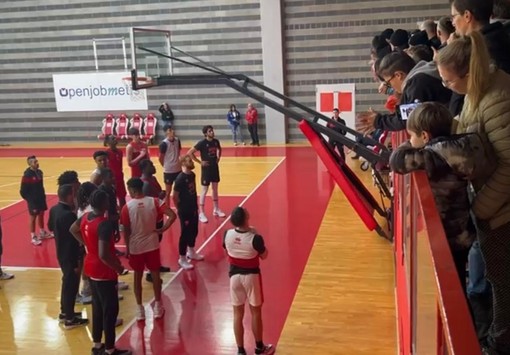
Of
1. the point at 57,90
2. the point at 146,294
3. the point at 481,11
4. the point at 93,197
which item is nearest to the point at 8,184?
the point at 57,90

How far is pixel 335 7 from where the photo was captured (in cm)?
1917

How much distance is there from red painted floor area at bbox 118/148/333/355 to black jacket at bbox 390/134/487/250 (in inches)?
147

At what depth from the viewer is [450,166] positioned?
8.16 feet

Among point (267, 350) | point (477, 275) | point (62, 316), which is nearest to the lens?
point (477, 275)

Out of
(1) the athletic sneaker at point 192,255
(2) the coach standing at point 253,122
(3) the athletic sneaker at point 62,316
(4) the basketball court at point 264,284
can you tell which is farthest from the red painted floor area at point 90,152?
(3) the athletic sneaker at point 62,316

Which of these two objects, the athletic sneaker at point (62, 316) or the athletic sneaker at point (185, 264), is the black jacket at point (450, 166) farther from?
the athletic sneaker at point (185, 264)

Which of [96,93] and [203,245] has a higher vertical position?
[96,93]

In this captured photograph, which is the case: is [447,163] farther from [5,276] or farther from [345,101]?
[345,101]

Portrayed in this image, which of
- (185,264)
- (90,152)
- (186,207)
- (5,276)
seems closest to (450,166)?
(186,207)

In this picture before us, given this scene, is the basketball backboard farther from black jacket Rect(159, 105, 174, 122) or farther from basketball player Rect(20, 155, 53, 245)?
black jacket Rect(159, 105, 174, 122)

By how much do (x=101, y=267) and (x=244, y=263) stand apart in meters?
1.44

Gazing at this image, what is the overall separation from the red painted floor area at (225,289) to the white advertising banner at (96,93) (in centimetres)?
1050

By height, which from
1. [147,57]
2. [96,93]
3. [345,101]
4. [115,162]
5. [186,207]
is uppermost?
[147,57]

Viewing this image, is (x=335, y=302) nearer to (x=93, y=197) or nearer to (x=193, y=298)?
(x=193, y=298)
